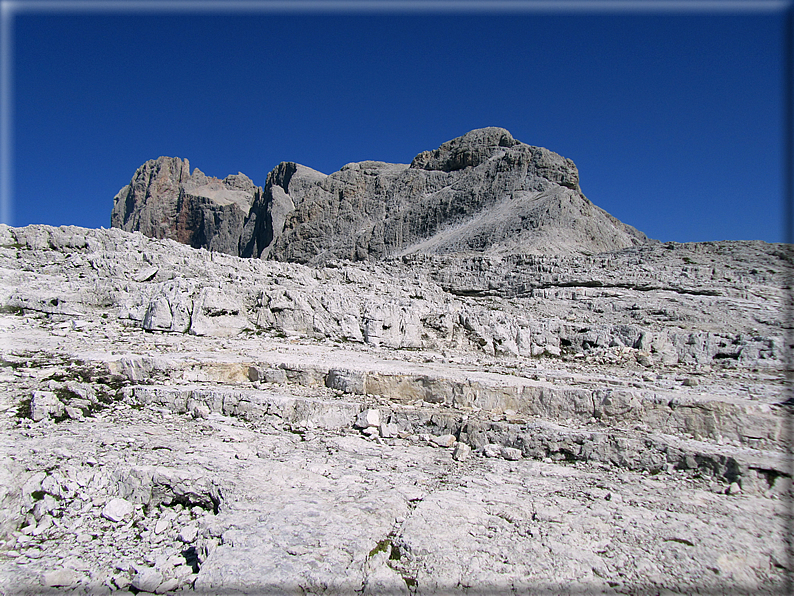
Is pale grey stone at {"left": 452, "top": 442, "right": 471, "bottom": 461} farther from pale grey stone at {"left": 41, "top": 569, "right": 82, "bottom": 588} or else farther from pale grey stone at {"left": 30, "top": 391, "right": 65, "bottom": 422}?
pale grey stone at {"left": 30, "top": 391, "right": 65, "bottom": 422}

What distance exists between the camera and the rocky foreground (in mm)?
5176

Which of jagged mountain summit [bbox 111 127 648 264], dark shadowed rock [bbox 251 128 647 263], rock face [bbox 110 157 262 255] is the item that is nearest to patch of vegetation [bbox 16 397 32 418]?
jagged mountain summit [bbox 111 127 648 264]

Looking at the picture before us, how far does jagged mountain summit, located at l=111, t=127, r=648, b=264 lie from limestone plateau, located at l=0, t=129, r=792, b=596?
14005 millimetres

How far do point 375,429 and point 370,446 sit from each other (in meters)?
0.56

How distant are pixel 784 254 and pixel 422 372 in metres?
21.6

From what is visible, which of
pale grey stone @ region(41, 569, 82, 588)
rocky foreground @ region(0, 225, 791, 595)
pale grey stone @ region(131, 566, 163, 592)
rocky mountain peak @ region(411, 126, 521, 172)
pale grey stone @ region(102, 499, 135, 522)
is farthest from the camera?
rocky mountain peak @ region(411, 126, 521, 172)

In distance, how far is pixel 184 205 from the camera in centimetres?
9338

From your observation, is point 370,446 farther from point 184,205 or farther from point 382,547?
point 184,205

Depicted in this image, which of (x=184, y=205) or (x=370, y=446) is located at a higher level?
(x=184, y=205)

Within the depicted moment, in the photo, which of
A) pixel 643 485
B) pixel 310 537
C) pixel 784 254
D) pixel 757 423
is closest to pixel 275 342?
pixel 310 537

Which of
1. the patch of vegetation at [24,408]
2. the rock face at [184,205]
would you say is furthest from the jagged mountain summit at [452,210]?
the patch of vegetation at [24,408]

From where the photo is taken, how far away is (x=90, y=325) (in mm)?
13953

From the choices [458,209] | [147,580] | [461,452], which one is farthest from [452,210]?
[147,580]

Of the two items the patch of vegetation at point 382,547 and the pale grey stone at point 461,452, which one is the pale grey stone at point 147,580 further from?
the pale grey stone at point 461,452
